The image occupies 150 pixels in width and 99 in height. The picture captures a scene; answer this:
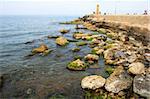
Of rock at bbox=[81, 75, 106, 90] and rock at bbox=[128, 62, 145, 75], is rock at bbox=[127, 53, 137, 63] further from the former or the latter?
rock at bbox=[81, 75, 106, 90]

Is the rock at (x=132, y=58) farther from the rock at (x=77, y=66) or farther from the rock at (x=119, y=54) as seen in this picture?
the rock at (x=77, y=66)

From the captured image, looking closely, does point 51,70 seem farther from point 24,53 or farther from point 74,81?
point 24,53

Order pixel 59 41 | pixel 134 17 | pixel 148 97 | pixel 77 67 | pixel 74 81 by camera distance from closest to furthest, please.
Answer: pixel 148 97 → pixel 74 81 → pixel 77 67 → pixel 59 41 → pixel 134 17

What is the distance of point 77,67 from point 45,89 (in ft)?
16.0

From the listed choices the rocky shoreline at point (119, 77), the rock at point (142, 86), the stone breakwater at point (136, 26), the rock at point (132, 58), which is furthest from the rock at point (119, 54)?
the stone breakwater at point (136, 26)

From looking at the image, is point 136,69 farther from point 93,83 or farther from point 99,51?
point 99,51

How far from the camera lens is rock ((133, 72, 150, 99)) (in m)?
12.5

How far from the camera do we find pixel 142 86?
12969mm

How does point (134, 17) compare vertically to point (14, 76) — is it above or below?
above

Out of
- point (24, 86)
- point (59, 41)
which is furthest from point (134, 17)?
point (24, 86)

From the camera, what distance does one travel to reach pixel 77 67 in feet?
61.3

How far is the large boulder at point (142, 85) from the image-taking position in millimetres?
12526

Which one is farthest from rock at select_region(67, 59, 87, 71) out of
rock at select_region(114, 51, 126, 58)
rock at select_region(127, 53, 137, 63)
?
rock at select_region(127, 53, 137, 63)

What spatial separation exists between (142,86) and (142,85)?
11 centimetres
